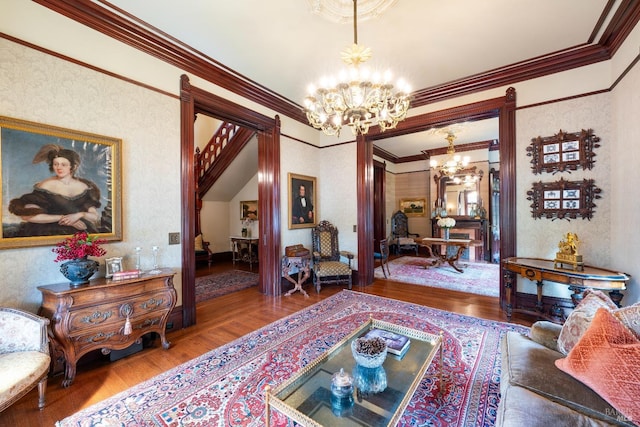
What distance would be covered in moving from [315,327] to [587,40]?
15.1 ft

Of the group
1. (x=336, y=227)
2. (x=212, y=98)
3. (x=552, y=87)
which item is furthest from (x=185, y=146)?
(x=552, y=87)

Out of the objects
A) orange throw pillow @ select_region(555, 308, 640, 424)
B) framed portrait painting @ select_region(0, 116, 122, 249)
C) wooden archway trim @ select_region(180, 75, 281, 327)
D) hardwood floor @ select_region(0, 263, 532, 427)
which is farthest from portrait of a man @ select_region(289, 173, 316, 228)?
orange throw pillow @ select_region(555, 308, 640, 424)

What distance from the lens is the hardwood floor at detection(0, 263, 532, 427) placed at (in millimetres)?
1866

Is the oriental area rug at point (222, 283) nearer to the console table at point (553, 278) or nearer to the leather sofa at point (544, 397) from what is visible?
the leather sofa at point (544, 397)

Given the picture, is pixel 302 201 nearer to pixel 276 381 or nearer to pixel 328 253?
pixel 328 253

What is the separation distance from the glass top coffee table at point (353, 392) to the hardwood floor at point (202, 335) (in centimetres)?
151

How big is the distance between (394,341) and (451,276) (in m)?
4.24

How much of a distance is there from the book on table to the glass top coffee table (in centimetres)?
4

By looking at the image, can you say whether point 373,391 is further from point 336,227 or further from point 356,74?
point 336,227

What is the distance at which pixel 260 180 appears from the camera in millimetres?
4531

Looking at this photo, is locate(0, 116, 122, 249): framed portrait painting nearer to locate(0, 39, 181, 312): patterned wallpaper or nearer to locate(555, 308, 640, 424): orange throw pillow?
locate(0, 39, 181, 312): patterned wallpaper

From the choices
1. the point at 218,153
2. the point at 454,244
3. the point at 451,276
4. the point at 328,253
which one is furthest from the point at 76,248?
the point at 454,244

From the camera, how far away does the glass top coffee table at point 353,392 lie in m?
1.32

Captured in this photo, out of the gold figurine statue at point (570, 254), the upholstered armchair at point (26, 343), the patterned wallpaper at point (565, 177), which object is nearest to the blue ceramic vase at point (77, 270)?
the upholstered armchair at point (26, 343)
